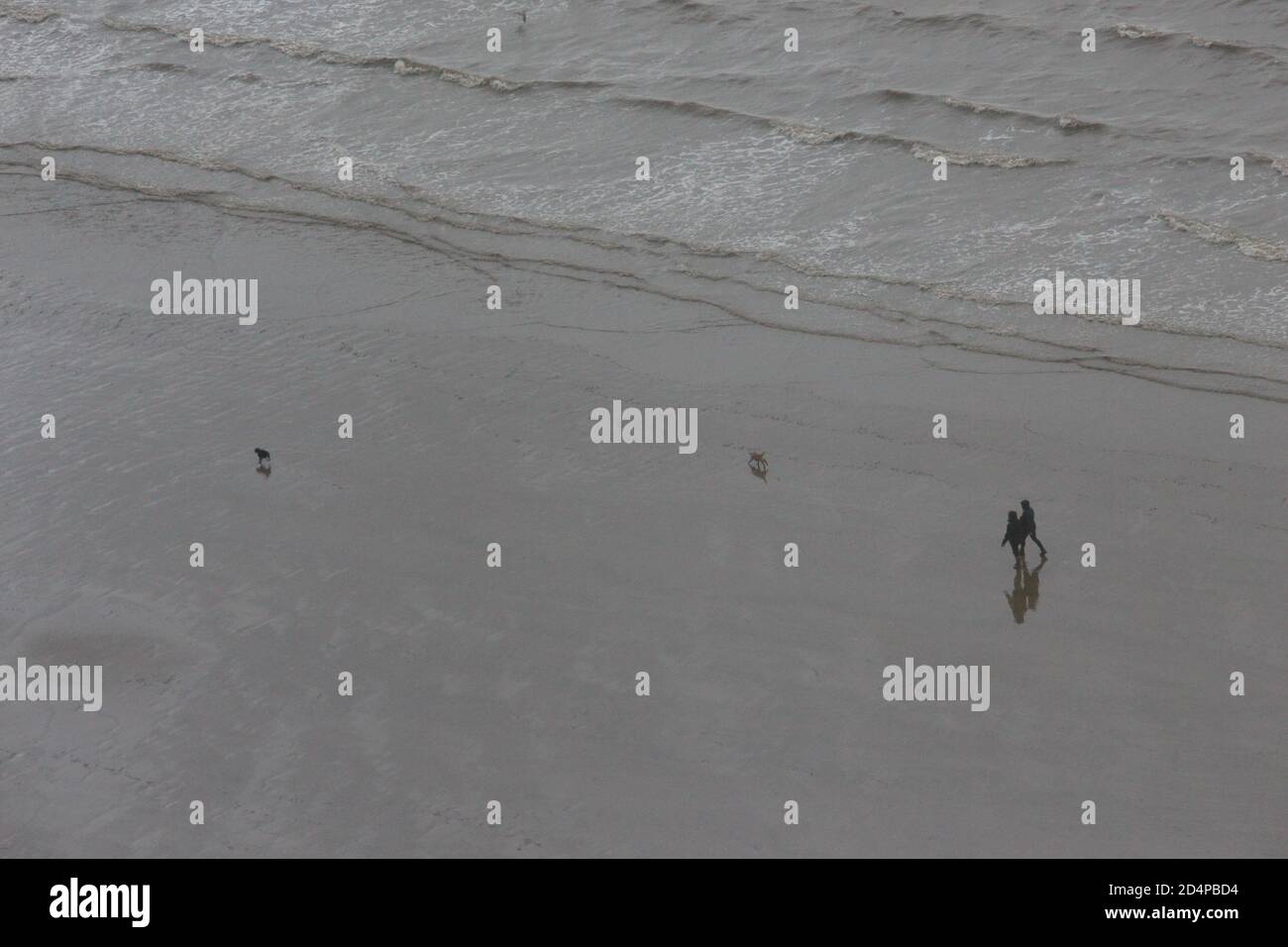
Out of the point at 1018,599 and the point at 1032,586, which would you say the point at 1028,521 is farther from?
the point at 1018,599

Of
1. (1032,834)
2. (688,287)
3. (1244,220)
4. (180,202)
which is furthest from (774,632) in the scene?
(180,202)

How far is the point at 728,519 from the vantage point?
53.3ft

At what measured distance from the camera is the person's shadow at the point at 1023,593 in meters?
14.7

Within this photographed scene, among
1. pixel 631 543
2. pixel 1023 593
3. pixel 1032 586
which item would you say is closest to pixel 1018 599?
pixel 1023 593

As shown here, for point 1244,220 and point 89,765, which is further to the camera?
point 1244,220

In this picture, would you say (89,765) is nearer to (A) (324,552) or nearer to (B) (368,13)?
(A) (324,552)

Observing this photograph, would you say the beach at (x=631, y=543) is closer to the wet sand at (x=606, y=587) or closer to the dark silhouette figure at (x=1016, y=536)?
the wet sand at (x=606, y=587)

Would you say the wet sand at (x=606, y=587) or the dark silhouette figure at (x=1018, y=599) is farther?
the dark silhouette figure at (x=1018, y=599)

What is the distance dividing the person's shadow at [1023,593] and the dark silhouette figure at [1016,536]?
0.11 m

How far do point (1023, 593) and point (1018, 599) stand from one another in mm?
112

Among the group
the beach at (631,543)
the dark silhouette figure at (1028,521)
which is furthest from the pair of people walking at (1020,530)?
the beach at (631,543)

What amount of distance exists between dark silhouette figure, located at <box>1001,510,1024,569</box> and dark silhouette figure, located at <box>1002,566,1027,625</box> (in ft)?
Result: 0.64

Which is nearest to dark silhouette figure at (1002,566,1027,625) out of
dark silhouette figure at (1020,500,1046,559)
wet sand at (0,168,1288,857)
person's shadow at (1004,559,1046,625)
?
person's shadow at (1004,559,1046,625)

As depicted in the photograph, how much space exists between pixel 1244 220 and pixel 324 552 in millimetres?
14029
